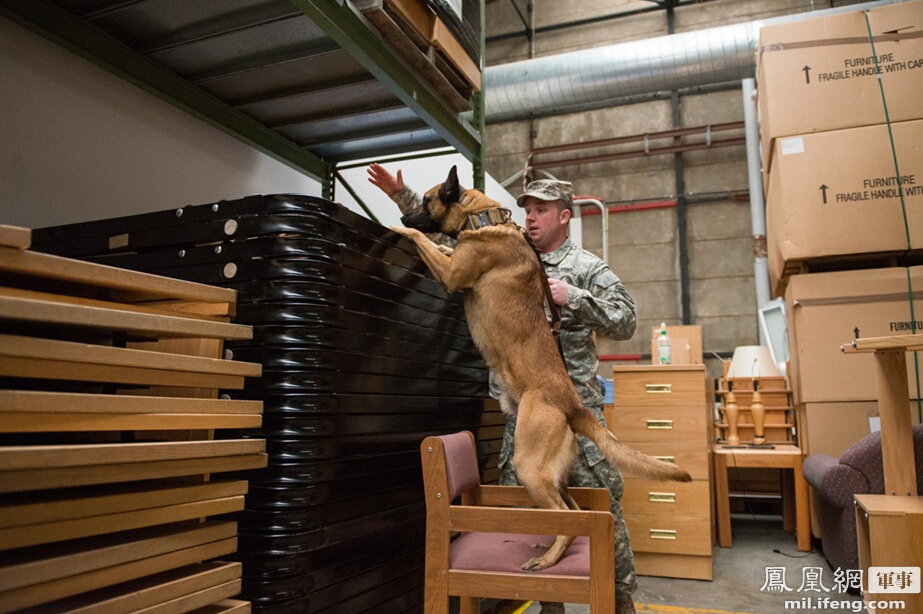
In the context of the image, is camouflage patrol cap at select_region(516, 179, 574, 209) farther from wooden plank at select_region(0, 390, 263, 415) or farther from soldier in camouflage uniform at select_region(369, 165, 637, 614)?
wooden plank at select_region(0, 390, 263, 415)

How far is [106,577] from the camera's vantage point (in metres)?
1.03

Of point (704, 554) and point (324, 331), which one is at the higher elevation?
point (324, 331)

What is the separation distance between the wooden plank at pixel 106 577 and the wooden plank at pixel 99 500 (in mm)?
95

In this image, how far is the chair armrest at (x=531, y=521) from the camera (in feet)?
4.99

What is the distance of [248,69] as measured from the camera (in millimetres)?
2539

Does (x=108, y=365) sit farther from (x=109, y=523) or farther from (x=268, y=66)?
(x=268, y=66)

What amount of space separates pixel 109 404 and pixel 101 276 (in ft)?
0.77

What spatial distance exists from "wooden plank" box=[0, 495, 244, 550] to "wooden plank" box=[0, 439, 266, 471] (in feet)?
0.29

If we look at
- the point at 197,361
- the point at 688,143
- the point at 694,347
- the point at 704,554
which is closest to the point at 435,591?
the point at 197,361

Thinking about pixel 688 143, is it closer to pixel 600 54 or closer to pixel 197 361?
pixel 600 54

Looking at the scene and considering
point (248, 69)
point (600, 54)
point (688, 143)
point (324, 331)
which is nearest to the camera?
point (324, 331)

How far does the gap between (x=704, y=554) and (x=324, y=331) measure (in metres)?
3.26

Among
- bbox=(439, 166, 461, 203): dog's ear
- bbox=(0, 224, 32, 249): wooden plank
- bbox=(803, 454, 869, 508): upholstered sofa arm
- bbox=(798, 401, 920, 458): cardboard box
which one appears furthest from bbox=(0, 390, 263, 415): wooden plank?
bbox=(798, 401, 920, 458): cardboard box

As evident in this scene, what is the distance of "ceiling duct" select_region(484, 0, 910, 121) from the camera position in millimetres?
7375
